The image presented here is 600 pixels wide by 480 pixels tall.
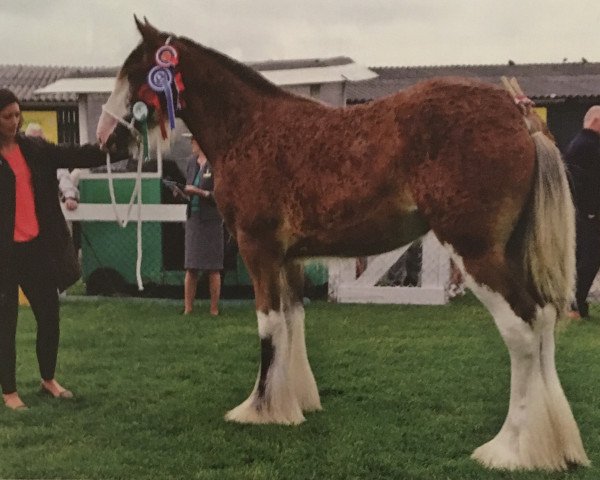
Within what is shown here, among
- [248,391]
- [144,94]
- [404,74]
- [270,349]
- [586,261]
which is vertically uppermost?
[404,74]

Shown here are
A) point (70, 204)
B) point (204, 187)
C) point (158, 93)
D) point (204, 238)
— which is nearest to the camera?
point (158, 93)

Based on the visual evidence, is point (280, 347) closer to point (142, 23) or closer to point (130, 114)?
point (130, 114)

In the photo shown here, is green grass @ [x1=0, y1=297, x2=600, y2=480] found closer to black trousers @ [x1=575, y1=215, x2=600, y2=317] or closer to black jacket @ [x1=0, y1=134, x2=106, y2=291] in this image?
black trousers @ [x1=575, y1=215, x2=600, y2=317]

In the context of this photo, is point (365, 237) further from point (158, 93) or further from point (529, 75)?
point (529, 75)

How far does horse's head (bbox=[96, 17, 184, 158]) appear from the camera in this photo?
6.73ft

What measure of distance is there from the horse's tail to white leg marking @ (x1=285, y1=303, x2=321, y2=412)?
83 centimetres

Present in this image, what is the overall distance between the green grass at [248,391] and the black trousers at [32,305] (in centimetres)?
→ 13

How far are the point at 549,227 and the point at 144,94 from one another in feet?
4.35

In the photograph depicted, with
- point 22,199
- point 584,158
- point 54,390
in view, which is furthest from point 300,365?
point 584,158

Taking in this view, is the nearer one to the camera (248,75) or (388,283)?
(248,75)

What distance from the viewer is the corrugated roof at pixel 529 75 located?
2188 millimetres

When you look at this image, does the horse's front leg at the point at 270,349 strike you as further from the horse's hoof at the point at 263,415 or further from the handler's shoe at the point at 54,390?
the handler's shoe at the point at 54,390

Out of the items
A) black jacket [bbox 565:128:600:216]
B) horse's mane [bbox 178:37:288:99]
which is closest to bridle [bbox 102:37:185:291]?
horse's mane [bbox 178:37:288:99]

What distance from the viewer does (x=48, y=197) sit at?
220cm
